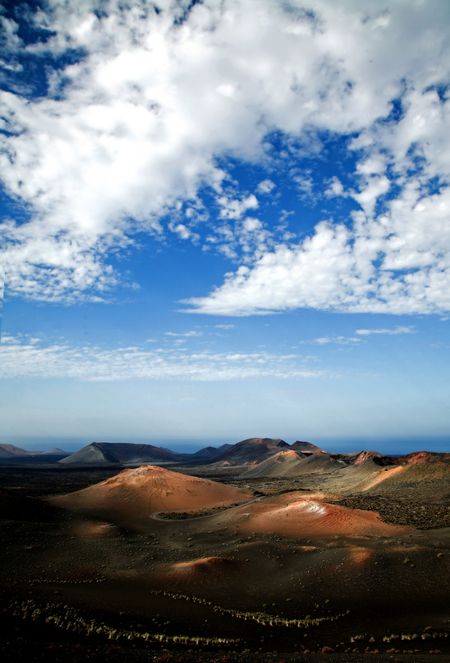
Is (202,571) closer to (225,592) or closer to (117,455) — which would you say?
(225,592)

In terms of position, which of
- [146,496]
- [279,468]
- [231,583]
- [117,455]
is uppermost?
[231,583]

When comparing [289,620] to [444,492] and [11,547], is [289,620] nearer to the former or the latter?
[11,547]

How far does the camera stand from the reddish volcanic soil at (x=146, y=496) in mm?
45725

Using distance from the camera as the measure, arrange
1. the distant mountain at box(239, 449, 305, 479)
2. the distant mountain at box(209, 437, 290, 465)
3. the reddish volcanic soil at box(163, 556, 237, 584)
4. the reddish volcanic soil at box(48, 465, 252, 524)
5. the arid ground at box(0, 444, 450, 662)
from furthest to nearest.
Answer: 1. the distant mountain at box(209, 437, 290, 465)
2. the distant mountain at box(239, 449, 305, 479)
3. the reddish volcanic soil at box(48, 465, 252, 524)
4. the reddish volcanic soil at box(163, 556, 237, 584)
5. the arid ground at box(0, 444, 450, 662)

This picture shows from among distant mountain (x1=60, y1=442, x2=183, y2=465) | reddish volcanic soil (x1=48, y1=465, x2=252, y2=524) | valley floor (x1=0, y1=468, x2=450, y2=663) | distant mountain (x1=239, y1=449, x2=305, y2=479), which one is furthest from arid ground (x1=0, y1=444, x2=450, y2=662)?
distant mountain (x1=60, y1=442, x2=183, y2=465)

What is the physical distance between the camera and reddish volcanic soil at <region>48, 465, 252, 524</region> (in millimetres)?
45725

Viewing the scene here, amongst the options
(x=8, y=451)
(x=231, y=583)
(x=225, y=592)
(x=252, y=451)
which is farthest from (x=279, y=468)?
(x=8, y=451)

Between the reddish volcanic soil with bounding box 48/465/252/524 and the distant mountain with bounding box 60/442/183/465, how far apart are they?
9453cm

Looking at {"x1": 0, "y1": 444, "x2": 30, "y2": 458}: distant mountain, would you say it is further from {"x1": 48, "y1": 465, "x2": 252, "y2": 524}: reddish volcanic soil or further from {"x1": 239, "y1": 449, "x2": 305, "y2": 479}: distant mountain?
{"x1": 48, "y1": 465, "x2": 252, "y2": 524}: reddish volcanic soil

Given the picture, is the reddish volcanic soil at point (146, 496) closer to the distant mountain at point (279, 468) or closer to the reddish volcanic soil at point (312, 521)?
the reddish volcanic soil at point (312, 521)

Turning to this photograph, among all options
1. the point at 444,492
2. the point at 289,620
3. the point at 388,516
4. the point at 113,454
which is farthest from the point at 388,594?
the point at 113,454

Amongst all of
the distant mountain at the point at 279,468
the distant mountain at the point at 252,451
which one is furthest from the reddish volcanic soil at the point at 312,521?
the distant mountain at the point at 252,451

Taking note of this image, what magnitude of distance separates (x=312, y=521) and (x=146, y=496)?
23665mm

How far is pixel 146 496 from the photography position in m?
50.7
